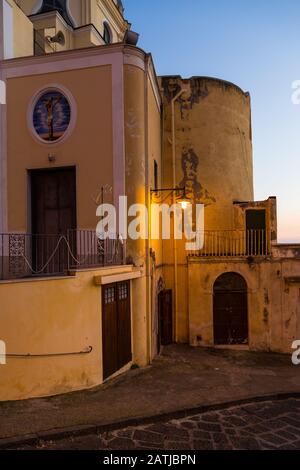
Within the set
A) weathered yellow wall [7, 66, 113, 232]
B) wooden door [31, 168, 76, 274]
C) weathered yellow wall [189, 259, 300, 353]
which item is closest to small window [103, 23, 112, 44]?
weathered yellow wall [7, 66, 113, 232]

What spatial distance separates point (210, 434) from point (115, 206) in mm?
6237

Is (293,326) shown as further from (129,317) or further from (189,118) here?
(189,118)

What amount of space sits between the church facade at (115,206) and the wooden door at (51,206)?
42mm

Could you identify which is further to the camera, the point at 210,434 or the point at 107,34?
the point at 107,34

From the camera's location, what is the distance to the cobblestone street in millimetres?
6035

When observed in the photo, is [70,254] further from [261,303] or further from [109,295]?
[261,303]

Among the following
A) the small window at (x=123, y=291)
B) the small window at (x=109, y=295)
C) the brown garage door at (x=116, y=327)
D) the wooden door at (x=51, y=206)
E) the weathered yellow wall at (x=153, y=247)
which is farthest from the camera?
the weathered yellow wall at (x=153, y=247)

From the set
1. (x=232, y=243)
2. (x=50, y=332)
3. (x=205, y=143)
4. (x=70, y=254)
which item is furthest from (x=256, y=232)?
(x=50, y=332)

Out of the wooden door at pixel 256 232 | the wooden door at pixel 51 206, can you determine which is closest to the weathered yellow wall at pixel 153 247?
the wooden door at pixel 51 206

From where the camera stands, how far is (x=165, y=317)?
14.1 metres

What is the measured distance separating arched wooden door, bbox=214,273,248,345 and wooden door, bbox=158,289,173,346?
66.2 inches

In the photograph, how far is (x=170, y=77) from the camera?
15.6m

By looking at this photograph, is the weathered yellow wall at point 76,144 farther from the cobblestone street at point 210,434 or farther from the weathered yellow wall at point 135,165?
the cobblestone street at point 210,434

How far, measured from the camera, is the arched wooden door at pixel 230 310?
47.3ft
